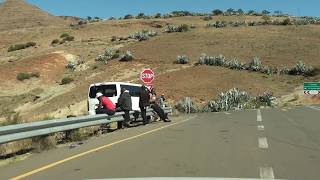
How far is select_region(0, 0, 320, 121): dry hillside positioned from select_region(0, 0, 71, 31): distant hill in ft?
118

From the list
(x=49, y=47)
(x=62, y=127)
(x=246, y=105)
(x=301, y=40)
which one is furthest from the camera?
(x=49, y=47)

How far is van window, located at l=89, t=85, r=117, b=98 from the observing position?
102 feet

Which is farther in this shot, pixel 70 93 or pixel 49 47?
pixel 49 47

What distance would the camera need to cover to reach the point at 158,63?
66000 millimetres

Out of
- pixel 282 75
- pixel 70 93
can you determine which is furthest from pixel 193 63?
pixel 70 93

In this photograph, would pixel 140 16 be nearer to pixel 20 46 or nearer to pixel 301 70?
pixel 20 46

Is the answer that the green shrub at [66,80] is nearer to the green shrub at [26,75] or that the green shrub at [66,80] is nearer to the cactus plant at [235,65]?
the green shrub at [26,75]

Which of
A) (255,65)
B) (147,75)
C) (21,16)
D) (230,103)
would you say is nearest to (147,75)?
(147,75)

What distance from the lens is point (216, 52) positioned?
71750 mm

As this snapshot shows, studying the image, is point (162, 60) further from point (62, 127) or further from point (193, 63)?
point (62, 127)

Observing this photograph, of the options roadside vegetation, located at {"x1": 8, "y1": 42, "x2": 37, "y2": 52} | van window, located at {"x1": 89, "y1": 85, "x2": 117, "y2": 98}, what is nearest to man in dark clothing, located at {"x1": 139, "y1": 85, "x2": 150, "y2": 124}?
van window, located at {"x1": 89, "y1": 85, "x2": 117, "y2": 98}

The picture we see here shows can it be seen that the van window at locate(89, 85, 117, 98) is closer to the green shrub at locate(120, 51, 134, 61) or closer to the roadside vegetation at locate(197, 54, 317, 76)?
the roadside vegetation at locate(197, 54, 317, 76)

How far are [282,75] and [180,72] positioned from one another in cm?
1031

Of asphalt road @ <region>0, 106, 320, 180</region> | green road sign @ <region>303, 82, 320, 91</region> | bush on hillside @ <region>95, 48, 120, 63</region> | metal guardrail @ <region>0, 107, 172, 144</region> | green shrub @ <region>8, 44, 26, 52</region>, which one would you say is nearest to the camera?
asphalt road @ <region>0, 106, 320, 180</region>
